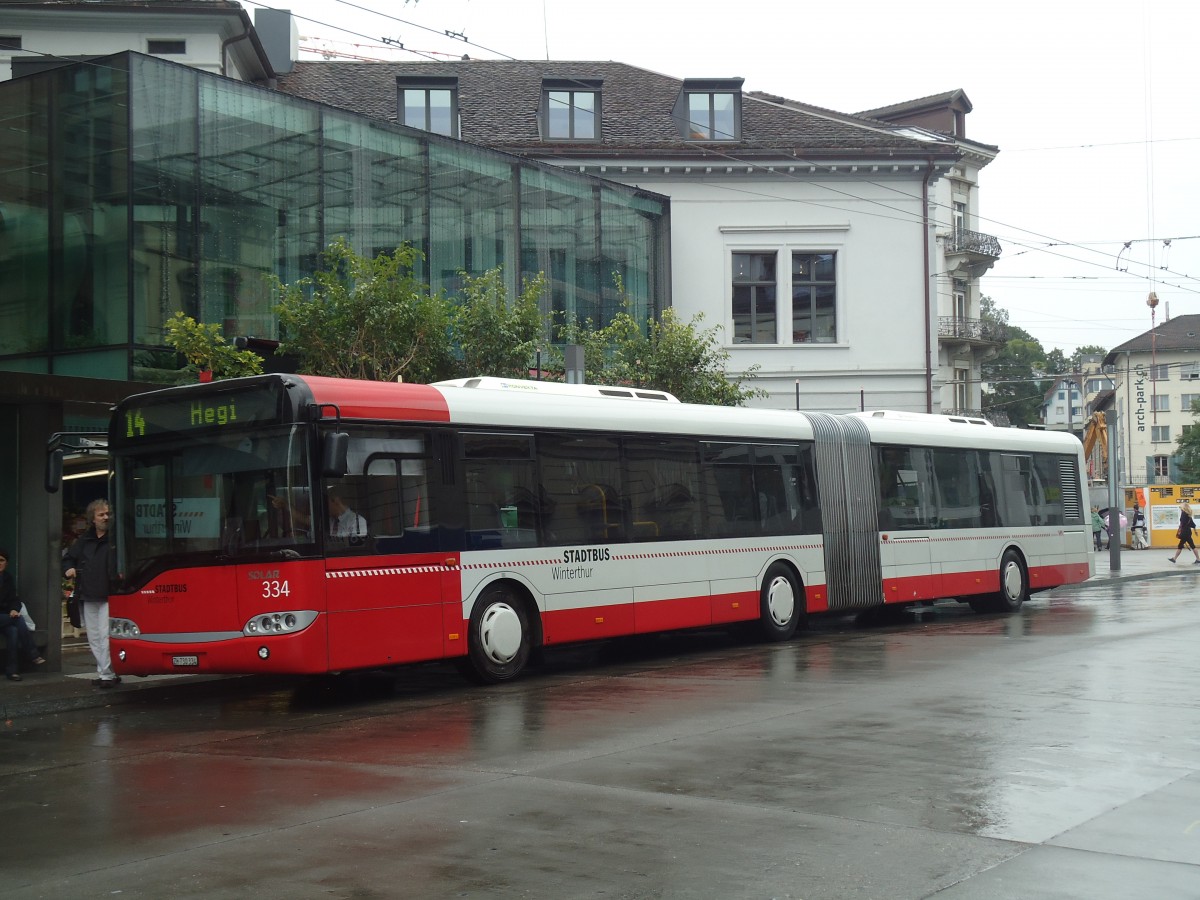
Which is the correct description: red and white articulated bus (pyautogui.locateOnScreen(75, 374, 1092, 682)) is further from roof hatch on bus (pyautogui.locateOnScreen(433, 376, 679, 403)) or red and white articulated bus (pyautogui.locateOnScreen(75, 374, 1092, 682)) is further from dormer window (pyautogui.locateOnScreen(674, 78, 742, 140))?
dormer window (pyautogui.locateOnScreen(674, 78, 742, 140))

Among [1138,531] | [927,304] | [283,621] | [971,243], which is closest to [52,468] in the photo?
[283,621]

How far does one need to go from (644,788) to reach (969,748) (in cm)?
248

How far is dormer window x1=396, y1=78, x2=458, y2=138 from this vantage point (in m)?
36.1

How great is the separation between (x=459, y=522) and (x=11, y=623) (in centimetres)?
514

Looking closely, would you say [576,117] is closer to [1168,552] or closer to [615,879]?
[1168,552]

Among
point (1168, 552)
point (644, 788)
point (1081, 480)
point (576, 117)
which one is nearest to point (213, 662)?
point (644, 788)

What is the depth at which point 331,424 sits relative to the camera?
1269cm

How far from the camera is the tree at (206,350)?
20.3 metres

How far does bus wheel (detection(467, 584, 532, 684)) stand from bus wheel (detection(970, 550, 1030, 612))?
11969 millimetres

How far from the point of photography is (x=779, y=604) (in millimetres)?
19031

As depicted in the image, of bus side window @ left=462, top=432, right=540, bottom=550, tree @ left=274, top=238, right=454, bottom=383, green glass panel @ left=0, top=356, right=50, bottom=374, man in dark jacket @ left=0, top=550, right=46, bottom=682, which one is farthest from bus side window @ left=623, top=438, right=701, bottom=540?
green glass panel @ left=0, top=356, right=50, bottom=374

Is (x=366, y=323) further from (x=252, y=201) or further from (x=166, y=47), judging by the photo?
(x=166, y=47)

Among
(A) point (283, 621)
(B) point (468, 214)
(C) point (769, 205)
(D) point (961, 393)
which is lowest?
(A) point (283, 621)

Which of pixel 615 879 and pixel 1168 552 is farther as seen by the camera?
pixel 1168 552
